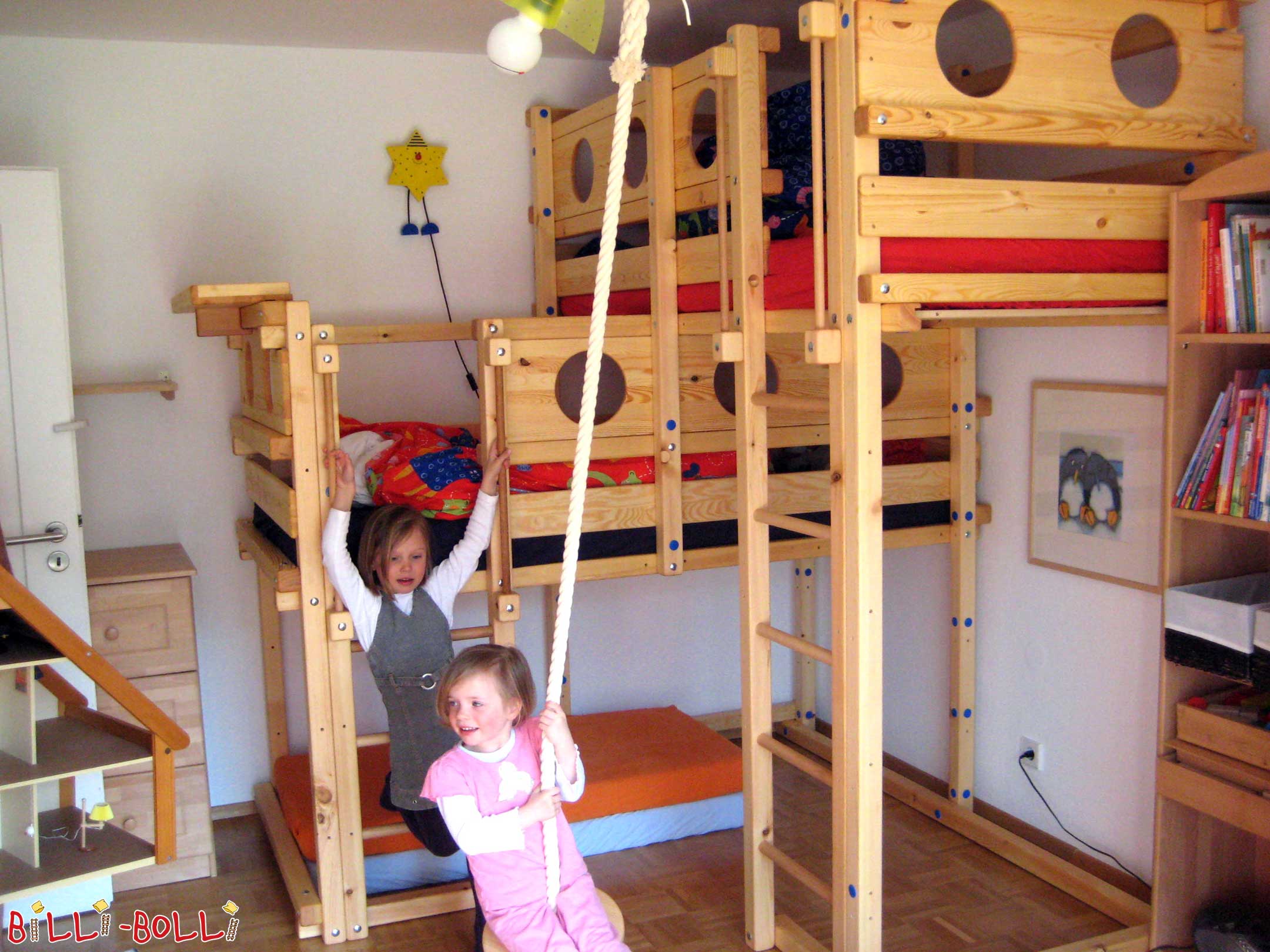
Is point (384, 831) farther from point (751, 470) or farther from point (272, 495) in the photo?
point (751, 470)

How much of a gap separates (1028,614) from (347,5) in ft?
8.10

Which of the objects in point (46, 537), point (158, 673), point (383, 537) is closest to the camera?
point (383, 537)

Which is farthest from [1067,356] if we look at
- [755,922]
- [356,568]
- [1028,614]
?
[356,568]

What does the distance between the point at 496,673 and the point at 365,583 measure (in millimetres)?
686

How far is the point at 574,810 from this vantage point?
3.19 metres

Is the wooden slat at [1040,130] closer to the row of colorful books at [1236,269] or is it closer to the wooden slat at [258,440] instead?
the row of colorful books at [1236,269]

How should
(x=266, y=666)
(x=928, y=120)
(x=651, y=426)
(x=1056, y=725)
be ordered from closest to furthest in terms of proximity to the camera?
(x=928, y=120)
(x=651, y=426)
(x=1056, y=725)
(x=266, y=666)

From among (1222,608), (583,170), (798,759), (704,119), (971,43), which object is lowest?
(798,759)

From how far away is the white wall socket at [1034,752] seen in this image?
322 cm

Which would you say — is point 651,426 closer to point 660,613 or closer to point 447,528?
point 447,528

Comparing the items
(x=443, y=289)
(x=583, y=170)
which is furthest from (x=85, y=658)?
(x=583, y=170)

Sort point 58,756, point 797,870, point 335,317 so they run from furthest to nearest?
1. point 335,317
2. point 797,870
3. point 58,756

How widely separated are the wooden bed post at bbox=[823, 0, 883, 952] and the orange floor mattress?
37.7 inches

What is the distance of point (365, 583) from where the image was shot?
271cm
